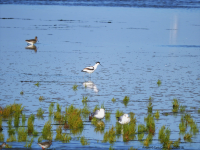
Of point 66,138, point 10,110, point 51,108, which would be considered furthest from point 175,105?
point 10,110

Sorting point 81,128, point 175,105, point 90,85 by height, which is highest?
point 90,85

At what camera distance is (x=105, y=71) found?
2325 centimetres

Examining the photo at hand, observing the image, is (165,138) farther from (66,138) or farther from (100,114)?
(66,138)

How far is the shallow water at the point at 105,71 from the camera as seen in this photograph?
14.9 meters

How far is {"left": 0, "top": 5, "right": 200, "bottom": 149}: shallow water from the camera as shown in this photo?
1487 cm

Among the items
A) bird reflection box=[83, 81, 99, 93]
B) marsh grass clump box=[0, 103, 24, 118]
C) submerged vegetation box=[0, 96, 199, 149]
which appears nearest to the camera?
submerged vegetation box=[0, 96, 199, 149]

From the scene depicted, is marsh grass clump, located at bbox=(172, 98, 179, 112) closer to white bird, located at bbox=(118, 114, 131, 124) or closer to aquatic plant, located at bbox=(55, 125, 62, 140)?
white bird, located at bbox=(118, 114, 131, 124)

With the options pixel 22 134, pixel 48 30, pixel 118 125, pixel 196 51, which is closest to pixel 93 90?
pixel 118 125

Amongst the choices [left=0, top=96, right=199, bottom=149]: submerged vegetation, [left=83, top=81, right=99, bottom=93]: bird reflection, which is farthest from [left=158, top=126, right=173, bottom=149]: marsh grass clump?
[left=83, top=81, right=99, bottom=93]: bird reflection

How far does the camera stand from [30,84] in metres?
19.4

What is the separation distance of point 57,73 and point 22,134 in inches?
440

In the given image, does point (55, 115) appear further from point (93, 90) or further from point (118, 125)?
point (93, 90)

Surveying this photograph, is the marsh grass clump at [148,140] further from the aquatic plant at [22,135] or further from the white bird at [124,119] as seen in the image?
the aquatic plant at [22,135]

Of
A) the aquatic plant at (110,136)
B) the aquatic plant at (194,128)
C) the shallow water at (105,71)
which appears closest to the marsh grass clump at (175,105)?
the shallow water at (105,71)
